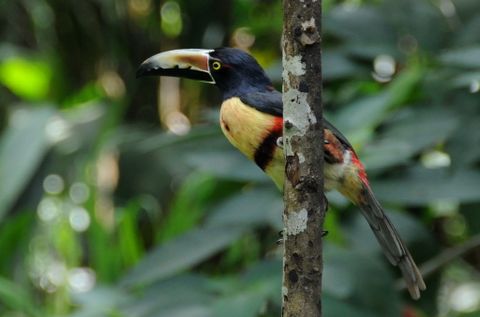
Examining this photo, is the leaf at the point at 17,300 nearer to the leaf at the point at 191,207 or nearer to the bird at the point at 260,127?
the leaf at the point at 191,207

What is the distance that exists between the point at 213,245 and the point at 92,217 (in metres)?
0.92

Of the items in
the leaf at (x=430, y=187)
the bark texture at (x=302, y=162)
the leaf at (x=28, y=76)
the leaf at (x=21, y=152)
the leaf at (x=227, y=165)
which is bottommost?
the bark texture at (x=302, y=162)

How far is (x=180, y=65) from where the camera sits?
2.83m

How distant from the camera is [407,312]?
3791 millimetres

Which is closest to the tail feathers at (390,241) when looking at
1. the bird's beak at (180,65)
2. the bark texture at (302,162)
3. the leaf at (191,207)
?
the bird's beak at (180,65)

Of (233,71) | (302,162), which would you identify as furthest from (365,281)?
(302,162)

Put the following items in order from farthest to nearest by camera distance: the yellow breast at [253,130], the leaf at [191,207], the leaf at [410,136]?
the leaf at [191,207] → the leaf at [410,136] → the yellow breast at [253,130]

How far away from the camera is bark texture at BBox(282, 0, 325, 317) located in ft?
7.19

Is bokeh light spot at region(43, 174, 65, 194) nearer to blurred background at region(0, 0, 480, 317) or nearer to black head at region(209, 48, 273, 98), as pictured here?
blurred background at region(0, 0, 480, 317)

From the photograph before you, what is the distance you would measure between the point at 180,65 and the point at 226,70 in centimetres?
15

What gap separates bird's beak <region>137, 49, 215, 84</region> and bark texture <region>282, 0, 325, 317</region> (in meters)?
0.60

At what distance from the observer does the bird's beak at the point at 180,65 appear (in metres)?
2.77

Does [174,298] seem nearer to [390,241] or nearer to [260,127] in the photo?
[390,241]

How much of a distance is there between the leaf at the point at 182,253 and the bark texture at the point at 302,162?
4.90ft
